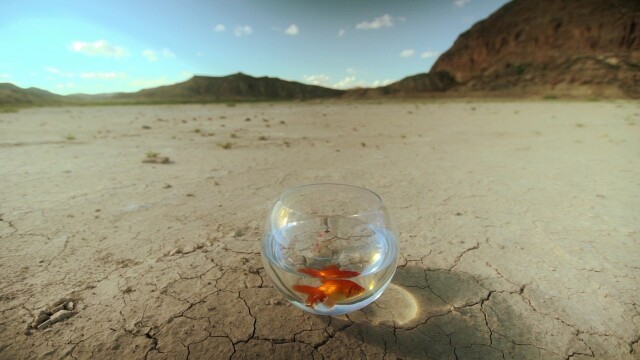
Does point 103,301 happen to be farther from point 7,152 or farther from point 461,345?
point 7,152

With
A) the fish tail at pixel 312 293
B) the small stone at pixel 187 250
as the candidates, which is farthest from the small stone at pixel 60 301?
the fish tail at pixel 312 293

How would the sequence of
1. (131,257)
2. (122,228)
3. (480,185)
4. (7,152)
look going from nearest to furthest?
(131,257), (122,228), (480,185), (7,152)

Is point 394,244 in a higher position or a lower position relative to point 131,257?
higher

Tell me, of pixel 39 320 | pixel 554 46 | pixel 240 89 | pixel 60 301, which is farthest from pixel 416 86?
pixel 39 320

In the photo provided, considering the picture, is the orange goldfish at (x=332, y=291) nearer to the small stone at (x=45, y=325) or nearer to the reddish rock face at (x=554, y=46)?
the small stone at (x=45, y=325)

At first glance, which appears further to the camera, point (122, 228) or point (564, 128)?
point (564, 128)

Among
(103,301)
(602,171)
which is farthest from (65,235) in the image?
(602,171)
